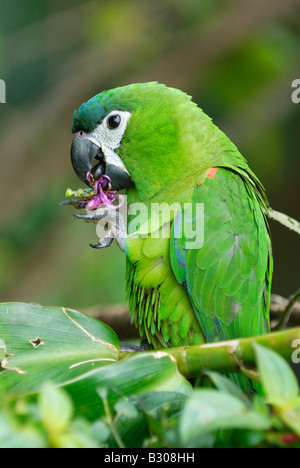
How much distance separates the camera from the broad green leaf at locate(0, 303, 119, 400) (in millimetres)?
979

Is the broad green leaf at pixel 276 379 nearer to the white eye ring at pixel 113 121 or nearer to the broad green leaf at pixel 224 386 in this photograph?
the broad green leaf at pixel 224 386

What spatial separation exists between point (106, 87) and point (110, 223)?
7.95 feet

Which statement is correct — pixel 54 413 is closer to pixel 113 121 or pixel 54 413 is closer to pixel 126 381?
pixel 126 381

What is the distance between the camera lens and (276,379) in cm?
53

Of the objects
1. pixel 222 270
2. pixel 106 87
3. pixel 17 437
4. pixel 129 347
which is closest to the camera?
pixel 17 437

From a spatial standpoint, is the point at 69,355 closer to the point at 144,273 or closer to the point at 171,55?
the point at 144,273

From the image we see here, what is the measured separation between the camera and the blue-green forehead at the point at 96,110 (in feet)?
4.98

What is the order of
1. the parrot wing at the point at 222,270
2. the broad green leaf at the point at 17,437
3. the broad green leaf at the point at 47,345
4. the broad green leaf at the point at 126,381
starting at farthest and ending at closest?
the parrot wing at the point at 222,270 → the broad green leaf at the point at 47,345 → the broad green leaf at the point at 126,381 → the broad green leaf at the point at 17,437

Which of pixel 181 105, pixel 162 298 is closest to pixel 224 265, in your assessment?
pixel 162 298

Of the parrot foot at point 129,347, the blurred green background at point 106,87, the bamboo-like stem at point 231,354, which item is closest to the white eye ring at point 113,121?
the parrot foot at point 129,347

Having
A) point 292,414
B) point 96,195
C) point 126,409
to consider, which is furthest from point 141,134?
point 292,414

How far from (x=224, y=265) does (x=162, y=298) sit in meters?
0.18

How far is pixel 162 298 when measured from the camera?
54.6 inches

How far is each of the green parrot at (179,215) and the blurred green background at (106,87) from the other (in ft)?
5.85
